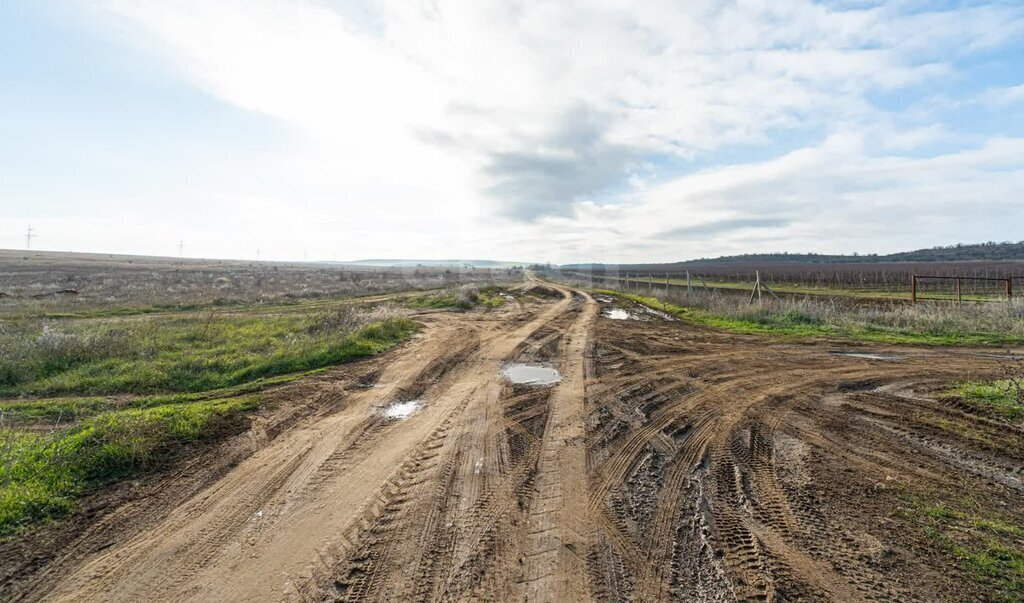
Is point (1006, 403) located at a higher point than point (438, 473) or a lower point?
higher

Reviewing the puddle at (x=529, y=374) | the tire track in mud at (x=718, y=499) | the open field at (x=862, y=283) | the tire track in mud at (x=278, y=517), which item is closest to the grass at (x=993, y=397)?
the tire track in mud at (x=718, y=499)

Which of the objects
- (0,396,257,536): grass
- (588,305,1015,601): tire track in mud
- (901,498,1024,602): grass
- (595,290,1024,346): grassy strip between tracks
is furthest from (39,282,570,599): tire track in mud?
(595,290,1024,346): grassy strip between tracks

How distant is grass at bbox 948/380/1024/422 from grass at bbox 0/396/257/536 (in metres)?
12.0

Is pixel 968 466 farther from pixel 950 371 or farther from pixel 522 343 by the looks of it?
pixel 522 343

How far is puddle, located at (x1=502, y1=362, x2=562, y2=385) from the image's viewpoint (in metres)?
8.46

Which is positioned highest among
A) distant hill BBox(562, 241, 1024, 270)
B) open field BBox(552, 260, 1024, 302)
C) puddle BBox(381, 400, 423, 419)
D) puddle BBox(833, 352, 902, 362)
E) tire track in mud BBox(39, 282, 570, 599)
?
distant hill BBox(562, 241, 1024, 270)

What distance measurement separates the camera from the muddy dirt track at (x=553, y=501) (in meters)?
3.08

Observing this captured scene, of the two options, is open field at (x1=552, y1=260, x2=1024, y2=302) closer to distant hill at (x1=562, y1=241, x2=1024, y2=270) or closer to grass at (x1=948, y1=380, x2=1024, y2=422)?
grass at (x1=948, y1=380, x2=1024, y2=422)

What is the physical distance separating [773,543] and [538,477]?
7.51 ft

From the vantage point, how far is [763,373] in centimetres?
888

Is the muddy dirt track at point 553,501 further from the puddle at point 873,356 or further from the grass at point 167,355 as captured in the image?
the puddle at point 873,356

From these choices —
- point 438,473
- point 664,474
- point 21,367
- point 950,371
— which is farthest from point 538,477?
point 21,367

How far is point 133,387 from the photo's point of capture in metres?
8.00

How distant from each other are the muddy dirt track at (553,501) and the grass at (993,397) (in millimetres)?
453
